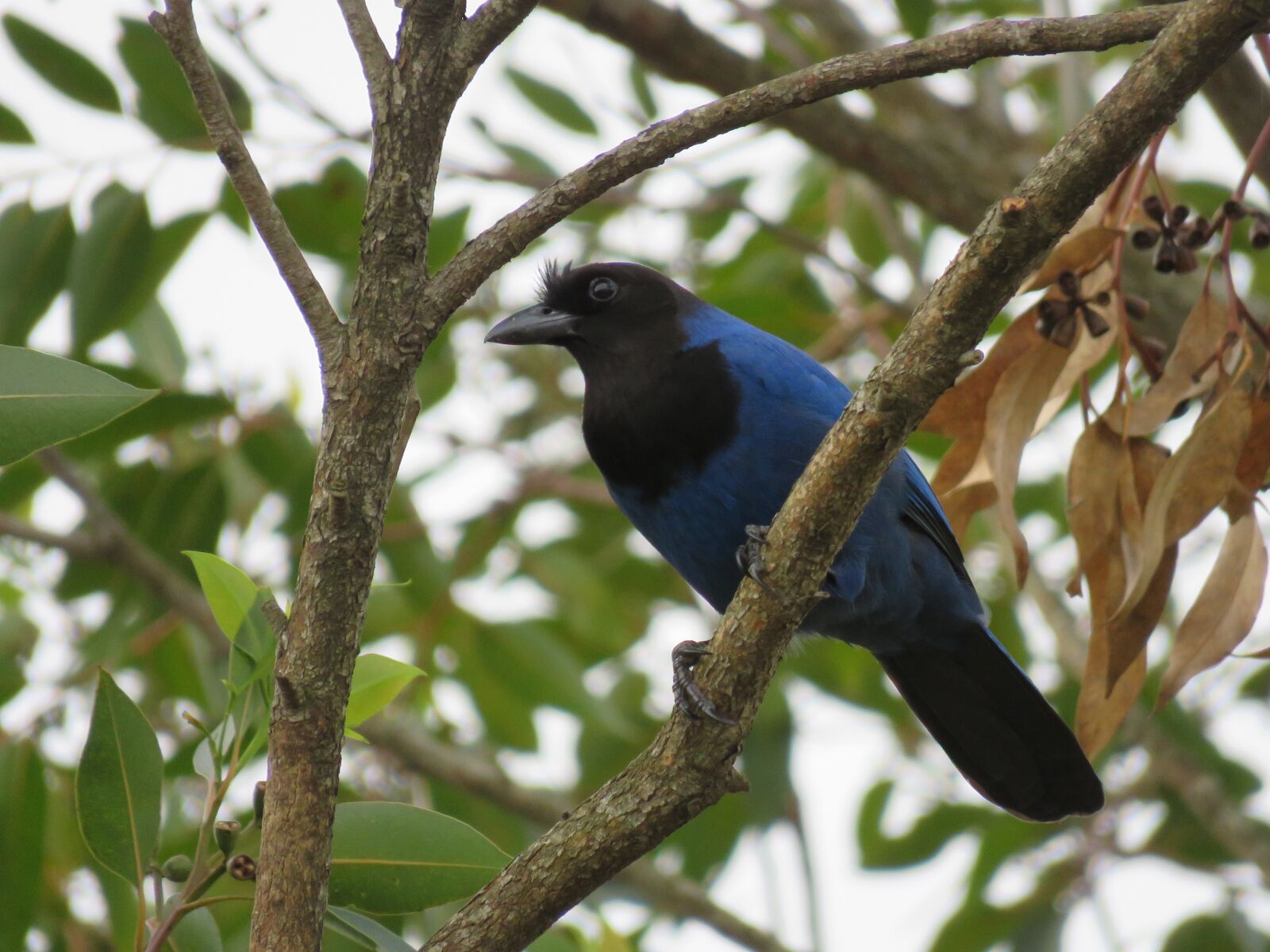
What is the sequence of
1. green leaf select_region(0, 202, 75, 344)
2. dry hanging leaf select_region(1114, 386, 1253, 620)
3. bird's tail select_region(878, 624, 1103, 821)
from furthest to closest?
bird's tail select_region(878, 624, 1103, 821) < green leaf select_region(0, 202, 75, 344) < dry hanging leaf select_region(1114, 386, 1253, 620)

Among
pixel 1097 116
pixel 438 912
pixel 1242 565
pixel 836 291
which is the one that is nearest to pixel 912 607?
pixel 1242 565

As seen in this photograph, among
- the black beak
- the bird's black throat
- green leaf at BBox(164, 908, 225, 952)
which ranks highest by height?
the black beak

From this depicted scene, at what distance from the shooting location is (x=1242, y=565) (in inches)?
118

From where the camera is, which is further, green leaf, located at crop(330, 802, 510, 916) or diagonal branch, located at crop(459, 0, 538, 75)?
green leaf, located at crop(330, 802, 510, 916)

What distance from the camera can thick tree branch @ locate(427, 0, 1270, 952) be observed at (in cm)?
225

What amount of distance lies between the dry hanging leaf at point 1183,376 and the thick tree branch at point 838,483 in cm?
90

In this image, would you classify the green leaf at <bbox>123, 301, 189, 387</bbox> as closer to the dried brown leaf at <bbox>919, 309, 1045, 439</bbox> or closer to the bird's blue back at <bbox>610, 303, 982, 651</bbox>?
the bird's blue back at <bbox>610, 303, 982, 651</bbox>

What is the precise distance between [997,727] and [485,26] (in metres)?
2.78

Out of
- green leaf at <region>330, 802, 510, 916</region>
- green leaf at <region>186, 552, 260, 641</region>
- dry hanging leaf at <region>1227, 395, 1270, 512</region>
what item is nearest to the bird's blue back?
dry hanging leaf at <region>1227, 395, 1270, 512</region>

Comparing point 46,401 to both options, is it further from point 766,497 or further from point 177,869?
point 766,497

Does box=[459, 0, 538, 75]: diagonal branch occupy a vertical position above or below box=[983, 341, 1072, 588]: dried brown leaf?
above

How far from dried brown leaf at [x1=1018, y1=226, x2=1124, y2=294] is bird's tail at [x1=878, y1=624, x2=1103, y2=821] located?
137cm

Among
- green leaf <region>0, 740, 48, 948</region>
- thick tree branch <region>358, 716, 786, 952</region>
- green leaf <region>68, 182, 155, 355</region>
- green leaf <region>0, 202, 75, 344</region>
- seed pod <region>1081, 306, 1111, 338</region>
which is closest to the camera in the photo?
seed pod <region>1081, 306, 1111, 338</region>

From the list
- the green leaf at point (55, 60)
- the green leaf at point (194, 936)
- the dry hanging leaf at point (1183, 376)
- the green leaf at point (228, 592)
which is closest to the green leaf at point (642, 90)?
the green leaf at point (55, 60)
